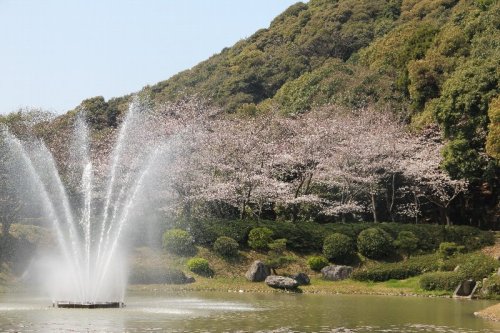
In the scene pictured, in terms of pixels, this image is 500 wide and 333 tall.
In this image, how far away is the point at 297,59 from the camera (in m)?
91.7

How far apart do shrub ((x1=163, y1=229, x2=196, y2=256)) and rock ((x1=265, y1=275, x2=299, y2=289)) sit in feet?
21.9

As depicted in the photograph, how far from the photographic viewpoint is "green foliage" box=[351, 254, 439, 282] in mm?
40062

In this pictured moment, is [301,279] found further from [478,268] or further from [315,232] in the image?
[478,268]

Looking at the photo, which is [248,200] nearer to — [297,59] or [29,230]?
[29,230]

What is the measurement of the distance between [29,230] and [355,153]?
22.5 metres

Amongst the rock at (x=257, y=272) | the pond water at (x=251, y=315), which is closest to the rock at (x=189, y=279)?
the rock at (x=257, y=272)

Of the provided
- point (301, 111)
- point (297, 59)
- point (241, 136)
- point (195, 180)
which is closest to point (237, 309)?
point (195, 180)

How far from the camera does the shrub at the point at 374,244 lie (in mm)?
44250

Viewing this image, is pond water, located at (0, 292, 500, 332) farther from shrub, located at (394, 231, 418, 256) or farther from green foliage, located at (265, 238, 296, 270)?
shrub, located at (394, 231, 418, 256)

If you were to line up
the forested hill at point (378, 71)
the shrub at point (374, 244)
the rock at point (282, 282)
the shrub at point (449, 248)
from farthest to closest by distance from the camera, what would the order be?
1. the forested hill at point (378, 71)
2. the shrub at point (374, 244)
3. the shrub at point (449, 248)
4. the rock at point (282, 282)

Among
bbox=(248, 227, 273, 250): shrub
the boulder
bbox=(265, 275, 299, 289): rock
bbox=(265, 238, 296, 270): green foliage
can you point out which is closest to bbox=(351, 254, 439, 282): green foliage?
bbox=(265, 275, 299, 289): rock

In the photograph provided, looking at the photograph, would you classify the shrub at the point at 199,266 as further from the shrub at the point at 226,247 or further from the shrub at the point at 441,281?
the shrub at the point at 441,281

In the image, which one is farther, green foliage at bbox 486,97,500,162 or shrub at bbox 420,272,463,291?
green foliage at bbox 486,97,500,162

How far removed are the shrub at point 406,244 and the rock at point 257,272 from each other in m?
8.78
